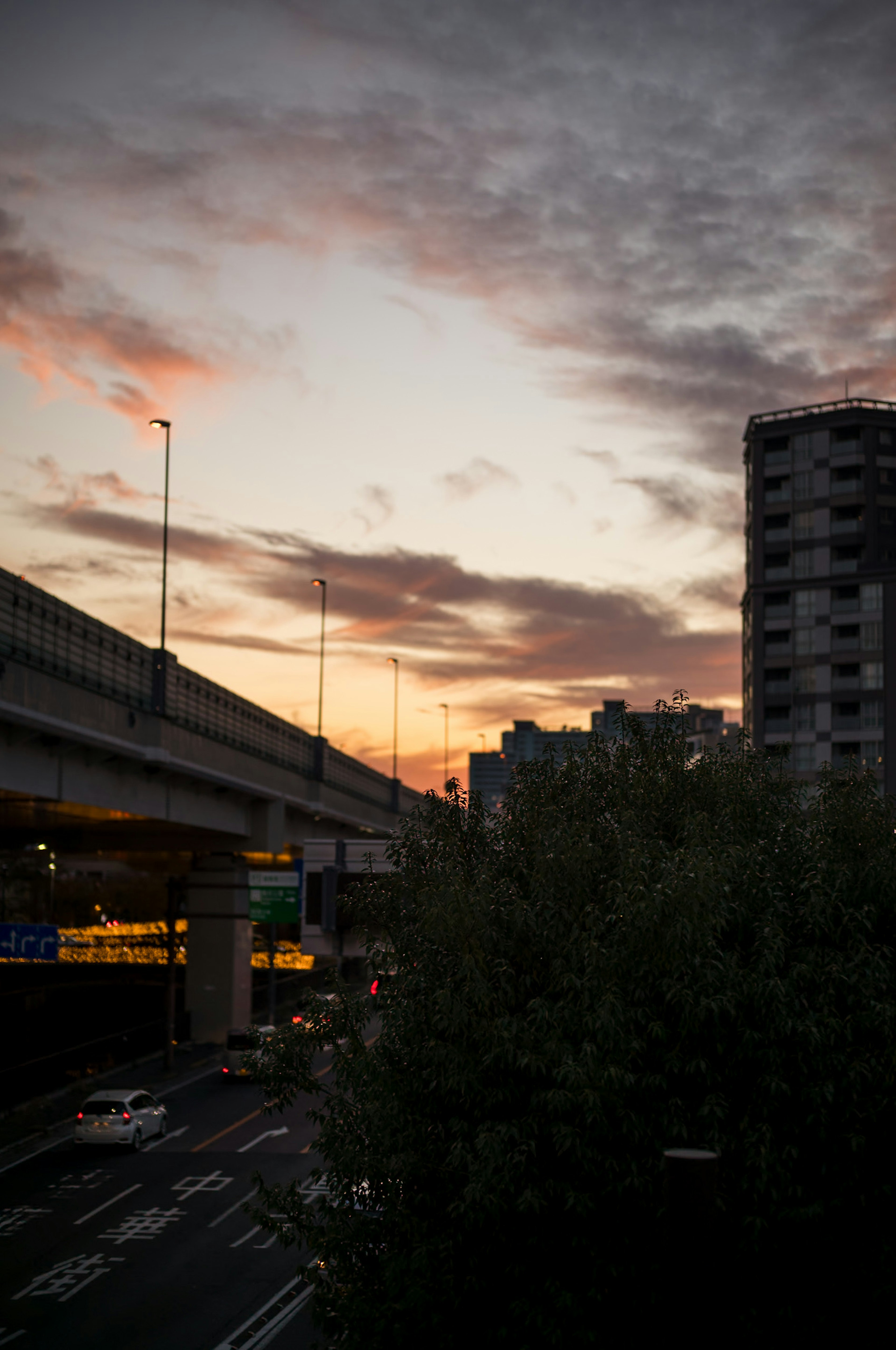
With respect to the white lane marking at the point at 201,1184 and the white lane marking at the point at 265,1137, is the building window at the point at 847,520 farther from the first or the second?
the white lane marking at the point at 201,1184

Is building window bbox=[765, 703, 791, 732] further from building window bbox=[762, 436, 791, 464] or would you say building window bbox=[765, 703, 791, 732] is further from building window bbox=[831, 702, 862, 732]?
building window bbox=[762, 436, 791, 464]

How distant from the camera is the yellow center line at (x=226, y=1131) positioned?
41312mm

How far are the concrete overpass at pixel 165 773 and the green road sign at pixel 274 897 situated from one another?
258cm

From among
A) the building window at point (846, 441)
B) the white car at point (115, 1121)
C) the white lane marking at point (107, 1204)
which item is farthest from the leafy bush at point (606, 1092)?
the building window at point (846, 441)

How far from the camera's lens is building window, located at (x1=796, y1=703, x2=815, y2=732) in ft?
332

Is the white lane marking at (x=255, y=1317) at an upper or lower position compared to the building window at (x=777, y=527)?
lower

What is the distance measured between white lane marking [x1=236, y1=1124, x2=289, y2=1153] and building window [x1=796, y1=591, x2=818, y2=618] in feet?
230

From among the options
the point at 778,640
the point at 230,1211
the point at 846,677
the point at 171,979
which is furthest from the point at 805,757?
the point at 230,1211

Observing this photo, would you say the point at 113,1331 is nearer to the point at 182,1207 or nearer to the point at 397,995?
the point at 182,1207

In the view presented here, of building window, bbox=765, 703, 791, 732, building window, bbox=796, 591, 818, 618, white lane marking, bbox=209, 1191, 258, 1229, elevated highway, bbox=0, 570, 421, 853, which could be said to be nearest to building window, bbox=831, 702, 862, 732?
building window, bbox=765, 703, 791, 732

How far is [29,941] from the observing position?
1455 inches

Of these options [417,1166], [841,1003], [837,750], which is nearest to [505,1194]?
[417,1166]

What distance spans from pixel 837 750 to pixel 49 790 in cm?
7611

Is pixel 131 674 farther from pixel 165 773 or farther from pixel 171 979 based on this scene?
pixel 171 979
